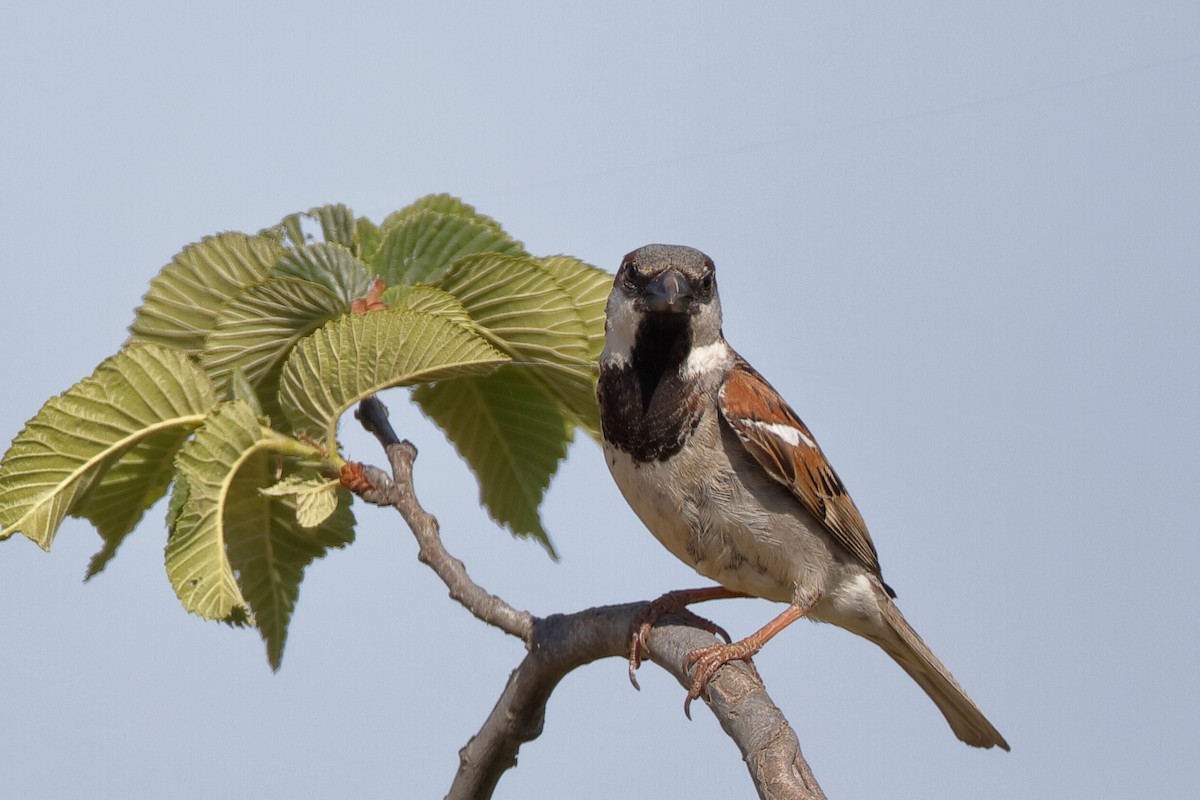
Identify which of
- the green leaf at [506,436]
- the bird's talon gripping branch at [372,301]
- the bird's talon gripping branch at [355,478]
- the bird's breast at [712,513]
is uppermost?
the bird's talon gripping branch at [372,301]

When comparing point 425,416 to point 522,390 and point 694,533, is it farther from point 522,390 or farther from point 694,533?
point 694,533

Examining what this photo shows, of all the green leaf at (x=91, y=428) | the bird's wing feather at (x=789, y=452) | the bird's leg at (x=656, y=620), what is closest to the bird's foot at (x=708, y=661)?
the bird's leg at (x=656, y=620)

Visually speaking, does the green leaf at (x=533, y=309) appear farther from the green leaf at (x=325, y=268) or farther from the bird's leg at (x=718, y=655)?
the bird's leg at (x=718, y=655)

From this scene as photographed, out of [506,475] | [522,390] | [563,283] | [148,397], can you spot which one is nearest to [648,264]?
[563,283]

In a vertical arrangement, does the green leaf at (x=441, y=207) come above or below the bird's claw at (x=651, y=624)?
above

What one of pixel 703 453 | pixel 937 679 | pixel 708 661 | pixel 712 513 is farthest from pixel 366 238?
pixel 937 679

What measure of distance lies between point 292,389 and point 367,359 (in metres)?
0.21

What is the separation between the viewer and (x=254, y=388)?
3.65 metres

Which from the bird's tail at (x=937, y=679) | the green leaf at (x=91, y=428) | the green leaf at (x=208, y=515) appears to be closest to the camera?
the green leaf at (x=208, y=515)

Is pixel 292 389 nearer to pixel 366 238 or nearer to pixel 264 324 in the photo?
pixel 264 324

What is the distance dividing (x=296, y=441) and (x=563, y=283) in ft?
2.61

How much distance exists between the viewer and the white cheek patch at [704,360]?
363 centimetres

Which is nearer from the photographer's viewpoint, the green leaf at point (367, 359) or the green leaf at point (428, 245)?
the green leaf at point (367, 359)

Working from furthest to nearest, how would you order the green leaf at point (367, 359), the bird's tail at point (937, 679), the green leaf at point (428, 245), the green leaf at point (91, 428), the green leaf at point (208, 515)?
the bird's tail at point (937, 679)
the green leaf at point (428, 245)
the green leaf at point (367, 359)
the green leaf at point (91, 428)
the green leaf at point (208, 515)
